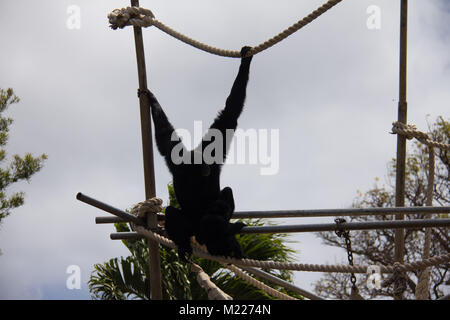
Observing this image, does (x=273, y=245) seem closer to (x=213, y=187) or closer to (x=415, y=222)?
(x=213, y=187)

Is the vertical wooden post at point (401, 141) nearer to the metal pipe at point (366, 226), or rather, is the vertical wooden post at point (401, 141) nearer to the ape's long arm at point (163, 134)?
the metal pipe at point (366, 226)

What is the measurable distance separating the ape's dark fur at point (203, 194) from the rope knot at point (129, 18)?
0.68m

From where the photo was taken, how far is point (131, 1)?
15.7 feet

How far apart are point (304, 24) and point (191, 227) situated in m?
2.13

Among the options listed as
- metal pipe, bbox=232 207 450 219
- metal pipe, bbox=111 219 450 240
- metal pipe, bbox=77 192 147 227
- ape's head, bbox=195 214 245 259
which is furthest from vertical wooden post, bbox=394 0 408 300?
metal pipe, bbox=77 192 147 227

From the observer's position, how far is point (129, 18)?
459 centimetres

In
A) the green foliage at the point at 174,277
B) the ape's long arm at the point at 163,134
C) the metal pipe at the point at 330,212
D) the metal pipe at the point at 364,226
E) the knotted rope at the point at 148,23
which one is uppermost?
the knotted rope at the point at 148,23

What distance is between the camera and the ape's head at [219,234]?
4.27m

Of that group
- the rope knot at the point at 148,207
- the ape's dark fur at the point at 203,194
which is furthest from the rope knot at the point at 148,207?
the ape's dark fur at the point at 203,194

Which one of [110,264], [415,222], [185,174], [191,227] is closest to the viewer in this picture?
[415,222]

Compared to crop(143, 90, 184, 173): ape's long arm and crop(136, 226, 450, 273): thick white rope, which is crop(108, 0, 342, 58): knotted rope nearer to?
crop(143, 90, 184, 173): ape's long arm

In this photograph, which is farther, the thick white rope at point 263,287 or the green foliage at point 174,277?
the green foliage at point 174,277

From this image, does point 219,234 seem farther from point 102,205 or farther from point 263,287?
point 102,205
